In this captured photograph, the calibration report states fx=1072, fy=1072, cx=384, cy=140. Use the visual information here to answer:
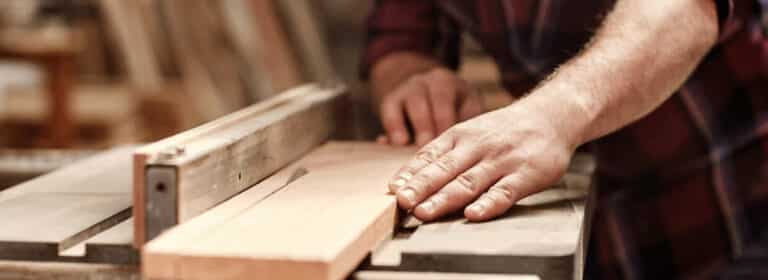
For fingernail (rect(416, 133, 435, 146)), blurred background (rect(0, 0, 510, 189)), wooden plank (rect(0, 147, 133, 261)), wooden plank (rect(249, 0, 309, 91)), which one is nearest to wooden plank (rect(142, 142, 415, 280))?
wooden plank (rect(0, 147, 133, 261))

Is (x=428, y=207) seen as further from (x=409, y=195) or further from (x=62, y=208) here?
(x=62, y=208)

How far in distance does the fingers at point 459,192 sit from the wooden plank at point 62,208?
0.37 metres

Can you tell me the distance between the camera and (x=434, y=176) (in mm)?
1273

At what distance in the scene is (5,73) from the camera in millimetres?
5281

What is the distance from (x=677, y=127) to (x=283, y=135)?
98cm

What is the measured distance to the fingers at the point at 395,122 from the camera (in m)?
1.79

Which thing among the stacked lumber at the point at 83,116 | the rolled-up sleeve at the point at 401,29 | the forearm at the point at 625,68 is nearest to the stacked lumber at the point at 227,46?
the stacked lumber at the point at 83,116

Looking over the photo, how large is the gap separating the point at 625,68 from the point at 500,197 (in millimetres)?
306

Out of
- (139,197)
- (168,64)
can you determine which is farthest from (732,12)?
(168,64)

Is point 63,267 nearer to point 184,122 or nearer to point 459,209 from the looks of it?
point 459,209

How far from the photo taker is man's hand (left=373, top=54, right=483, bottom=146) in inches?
70.0

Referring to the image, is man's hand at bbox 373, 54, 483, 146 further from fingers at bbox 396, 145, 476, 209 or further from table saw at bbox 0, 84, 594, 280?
fingers at bbox 396, 145, 476, 209

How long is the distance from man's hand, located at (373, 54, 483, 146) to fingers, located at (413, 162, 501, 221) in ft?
1.47

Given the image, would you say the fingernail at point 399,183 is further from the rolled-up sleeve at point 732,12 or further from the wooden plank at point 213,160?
the rolled-up sleeve at point 732,12
